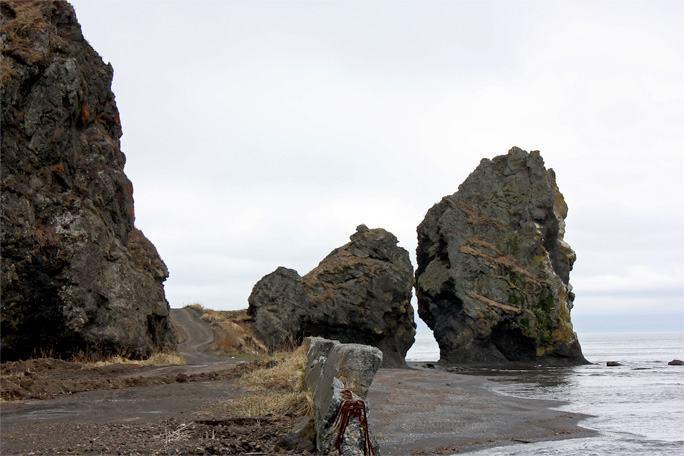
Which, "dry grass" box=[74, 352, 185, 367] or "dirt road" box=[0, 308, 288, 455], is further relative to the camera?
"dry grass" box=[74, 352, 185, 367]

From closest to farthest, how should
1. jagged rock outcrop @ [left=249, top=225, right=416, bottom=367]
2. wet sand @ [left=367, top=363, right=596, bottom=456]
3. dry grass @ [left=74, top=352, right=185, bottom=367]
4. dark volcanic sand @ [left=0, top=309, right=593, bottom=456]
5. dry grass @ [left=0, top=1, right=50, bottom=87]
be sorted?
1. dark volcanic sand @ [left=0, top=309, right=593, bottom=456]
2. wet sand @ [left=367, top=363, right=596, bottom=456]
3. dry grass @ [left=74, top=352, right=185, bottom=367]
4. dry grass @ [left=0, top=1, right=50, bottom=87]
5. jagged rock outcrop @ [left=249, top=225, right=416, bottom=367]

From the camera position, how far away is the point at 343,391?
7.96 meters

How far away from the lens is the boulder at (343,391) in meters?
7.45

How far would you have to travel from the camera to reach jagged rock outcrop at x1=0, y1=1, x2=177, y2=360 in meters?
21.9

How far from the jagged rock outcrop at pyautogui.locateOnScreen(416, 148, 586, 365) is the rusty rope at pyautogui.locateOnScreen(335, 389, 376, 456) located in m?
45.1

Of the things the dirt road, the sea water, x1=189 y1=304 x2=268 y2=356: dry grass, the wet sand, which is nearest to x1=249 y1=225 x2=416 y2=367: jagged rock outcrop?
x1=189 y1=304 x2=268 y2=356: dry grass

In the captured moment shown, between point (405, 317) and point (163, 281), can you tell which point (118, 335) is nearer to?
point (163, 281)

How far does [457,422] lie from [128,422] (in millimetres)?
6750

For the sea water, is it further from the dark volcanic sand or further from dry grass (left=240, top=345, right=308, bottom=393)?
dry grass (left=240, top=345, right=308, bottom=393)

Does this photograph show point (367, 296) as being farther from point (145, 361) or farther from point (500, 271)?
point (145, 361)

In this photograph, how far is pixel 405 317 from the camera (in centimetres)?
4841

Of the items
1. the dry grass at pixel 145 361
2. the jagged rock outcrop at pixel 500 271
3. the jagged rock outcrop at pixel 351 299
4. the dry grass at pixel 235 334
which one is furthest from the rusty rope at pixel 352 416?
the jagged rock outcrop at pixel 500 271

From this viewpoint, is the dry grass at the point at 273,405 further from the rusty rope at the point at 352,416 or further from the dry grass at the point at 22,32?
the dry grass at the point at 22,32

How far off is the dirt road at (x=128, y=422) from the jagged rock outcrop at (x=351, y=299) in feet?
85.4
